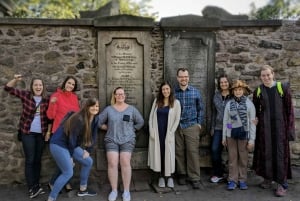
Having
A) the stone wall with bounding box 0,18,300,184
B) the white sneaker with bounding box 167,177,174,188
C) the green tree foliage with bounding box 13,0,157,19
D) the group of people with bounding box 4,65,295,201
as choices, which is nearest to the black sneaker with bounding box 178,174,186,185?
the group of people with bounding box 4,65,295,201

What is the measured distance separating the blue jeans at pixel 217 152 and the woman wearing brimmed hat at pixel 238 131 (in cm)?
23

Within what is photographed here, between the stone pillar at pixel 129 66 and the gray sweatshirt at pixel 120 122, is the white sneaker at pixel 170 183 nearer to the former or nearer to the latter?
the stone pillar at pixel 129 66

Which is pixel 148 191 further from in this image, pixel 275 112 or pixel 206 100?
pixel 275 112

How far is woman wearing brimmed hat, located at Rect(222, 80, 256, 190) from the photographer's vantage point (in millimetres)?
5355

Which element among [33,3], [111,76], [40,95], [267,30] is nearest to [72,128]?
[40,95]

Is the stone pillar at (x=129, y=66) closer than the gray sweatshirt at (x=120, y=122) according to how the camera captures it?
No

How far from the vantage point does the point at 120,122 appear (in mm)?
5383

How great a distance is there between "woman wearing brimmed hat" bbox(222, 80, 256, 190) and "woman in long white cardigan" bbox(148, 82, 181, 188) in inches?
31.4

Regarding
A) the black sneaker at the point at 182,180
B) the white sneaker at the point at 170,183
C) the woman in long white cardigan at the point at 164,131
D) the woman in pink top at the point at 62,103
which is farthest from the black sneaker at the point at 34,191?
the black sneaker at the point at 182,180

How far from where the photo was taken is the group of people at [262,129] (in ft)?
17.2

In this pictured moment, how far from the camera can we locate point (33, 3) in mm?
22000

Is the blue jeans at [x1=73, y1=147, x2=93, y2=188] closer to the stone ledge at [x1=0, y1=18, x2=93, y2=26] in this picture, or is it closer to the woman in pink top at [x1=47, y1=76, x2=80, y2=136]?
the woman in pink top at [x1=47, y1=76, x2=80, y2=136]

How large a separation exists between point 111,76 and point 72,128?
1.53 m

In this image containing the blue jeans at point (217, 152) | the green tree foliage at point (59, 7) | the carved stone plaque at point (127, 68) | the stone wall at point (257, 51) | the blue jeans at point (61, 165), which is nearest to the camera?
the blue jeans at point (61, 165)
